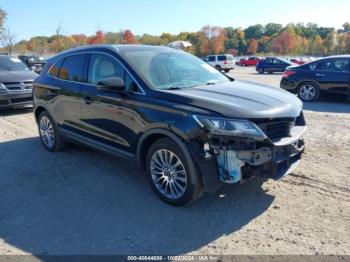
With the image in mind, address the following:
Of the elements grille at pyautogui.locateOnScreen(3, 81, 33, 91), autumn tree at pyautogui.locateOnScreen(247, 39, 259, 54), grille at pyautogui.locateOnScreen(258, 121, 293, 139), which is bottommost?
grille at pyautogui.locateOnScreen(258, 121, 293, 139)

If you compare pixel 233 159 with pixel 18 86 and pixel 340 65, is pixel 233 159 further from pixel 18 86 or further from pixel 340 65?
pixel 340 65

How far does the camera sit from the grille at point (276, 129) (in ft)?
12.3

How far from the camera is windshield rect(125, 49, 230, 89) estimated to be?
4.45m

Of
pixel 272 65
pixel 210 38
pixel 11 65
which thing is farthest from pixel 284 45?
pixel 11 65

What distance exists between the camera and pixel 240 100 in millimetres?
3949

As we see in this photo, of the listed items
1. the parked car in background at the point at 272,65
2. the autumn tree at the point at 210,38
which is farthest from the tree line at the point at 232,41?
the parked car in background at the point at 272,65

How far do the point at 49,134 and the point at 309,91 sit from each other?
8521mm

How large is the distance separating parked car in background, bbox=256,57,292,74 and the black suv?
3038 centimetres

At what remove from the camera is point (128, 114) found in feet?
14.5

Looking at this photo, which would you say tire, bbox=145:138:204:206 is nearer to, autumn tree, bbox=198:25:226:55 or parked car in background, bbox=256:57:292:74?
parked car in background, bbox=256:57:292:74

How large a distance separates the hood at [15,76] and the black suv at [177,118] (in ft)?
16.5

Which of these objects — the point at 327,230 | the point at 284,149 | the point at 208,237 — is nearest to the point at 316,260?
the point at 327,230

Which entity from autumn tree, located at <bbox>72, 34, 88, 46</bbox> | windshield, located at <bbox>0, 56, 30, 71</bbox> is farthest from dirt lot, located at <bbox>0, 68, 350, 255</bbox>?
autumn tree, located at <bbox>72, 34, 88, 46</bbox>

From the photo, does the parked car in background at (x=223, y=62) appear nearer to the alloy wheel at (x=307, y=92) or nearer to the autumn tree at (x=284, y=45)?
the alloy wheel at (x=307, y=92)
